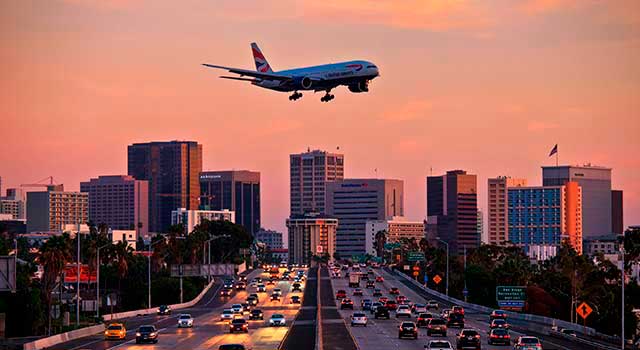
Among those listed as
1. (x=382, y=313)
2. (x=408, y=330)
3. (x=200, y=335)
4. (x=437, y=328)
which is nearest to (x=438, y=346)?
(x=408, y=330)

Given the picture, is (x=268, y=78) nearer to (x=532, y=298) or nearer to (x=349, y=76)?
(x=349, y=76)

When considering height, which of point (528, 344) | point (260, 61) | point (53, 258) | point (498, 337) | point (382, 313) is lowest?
point (382, 313)

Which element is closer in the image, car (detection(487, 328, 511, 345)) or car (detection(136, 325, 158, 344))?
car (detection(487, 328, 511, 345))

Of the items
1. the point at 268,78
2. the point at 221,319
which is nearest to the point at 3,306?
the point at 221,319

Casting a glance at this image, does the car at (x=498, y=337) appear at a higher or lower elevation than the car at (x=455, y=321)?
higher

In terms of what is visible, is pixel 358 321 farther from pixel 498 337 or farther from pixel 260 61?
pixel 498 337

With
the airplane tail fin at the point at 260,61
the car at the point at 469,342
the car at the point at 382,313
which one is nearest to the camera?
the car at the point at 469,342

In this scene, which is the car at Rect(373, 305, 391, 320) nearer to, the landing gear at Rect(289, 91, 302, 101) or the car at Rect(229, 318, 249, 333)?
the car at Rect(229, 318, 249, 333)

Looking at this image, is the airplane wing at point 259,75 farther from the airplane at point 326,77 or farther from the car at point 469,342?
the car at point 469,342

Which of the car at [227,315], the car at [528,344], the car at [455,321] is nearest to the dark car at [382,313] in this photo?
the car at [227,315]

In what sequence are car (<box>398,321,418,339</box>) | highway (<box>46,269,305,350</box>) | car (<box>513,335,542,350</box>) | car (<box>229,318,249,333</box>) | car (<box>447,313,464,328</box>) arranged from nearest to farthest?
1. car (<box>513,335,542,350</box>)
2. highway (<box>46,269,305,350</box>)
3. car (<box>398,321,418,339</box>)
4. car (<box>229,318,249,333</box>)
5. car (<box>447,313,464,328</box>)

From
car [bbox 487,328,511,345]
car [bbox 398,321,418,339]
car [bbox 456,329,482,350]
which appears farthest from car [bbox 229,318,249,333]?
car [bbox 456,329,482,350]
